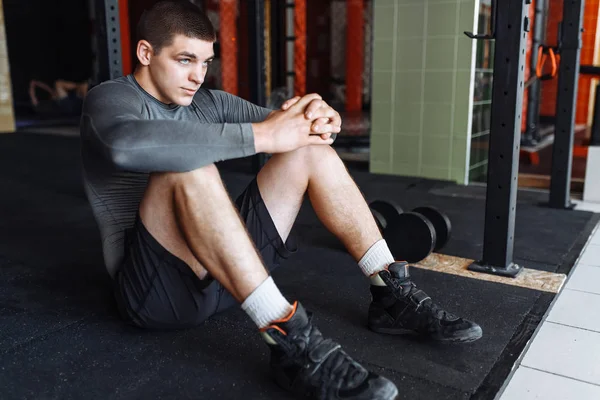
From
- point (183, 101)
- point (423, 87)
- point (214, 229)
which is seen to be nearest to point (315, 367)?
point (214, 229)

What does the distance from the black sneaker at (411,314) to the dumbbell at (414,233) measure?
500mm

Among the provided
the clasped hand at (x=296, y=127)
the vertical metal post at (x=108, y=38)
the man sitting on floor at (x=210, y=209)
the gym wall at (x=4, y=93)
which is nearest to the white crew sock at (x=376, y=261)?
the man sitting on floor at (x=210, y=209)

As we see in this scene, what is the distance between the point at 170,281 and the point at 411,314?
512 millimetres

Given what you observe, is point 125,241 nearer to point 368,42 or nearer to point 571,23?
point 571,23

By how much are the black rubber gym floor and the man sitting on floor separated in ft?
0.22

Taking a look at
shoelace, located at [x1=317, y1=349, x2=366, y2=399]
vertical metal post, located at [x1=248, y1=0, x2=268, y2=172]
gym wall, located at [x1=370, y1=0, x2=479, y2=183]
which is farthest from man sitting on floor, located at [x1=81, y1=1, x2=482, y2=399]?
gym wall, located at [x1=370, y1=0, x2=479, y2=183]

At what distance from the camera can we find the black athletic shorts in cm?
108

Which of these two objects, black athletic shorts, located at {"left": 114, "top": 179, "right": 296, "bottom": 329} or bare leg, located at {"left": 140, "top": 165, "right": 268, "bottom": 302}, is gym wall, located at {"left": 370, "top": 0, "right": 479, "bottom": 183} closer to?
black athletic shorts, located at {"left": 114, "top": 179, "right": 296, "bottom": 329}

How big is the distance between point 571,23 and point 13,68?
951cm

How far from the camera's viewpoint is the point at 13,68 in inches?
372

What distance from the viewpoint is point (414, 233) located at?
5.55ft

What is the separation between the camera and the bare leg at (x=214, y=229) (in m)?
0.95

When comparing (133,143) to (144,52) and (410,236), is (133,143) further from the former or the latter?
(410,236)

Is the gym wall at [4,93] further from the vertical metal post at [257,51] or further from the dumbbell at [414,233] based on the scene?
the dumbbell at [414,233]
